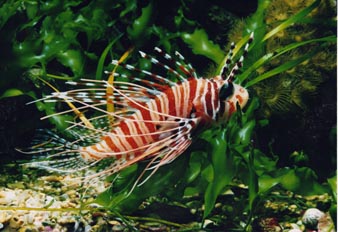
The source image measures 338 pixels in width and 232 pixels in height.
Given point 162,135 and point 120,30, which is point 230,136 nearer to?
point 162,135

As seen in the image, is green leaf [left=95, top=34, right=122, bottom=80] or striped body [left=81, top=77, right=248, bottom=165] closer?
striped body [left=81, top=77, right=248, bottom=165]

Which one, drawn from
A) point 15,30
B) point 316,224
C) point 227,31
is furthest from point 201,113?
point 15,30

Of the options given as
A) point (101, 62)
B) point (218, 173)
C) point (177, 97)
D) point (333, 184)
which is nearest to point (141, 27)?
point (101, 62)

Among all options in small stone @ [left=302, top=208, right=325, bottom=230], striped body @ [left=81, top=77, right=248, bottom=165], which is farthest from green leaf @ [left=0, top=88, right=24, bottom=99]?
small stone @ [left=302, top=208, right=325, bottom=230]

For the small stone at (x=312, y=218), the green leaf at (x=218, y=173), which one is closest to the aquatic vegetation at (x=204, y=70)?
the green leaf at (x=218, y=173)

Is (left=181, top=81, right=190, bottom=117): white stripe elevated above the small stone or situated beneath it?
elevated above

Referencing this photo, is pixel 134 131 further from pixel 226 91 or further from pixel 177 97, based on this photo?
pixel 226 91

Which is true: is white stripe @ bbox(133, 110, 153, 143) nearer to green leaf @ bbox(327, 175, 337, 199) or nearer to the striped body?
the striped body
